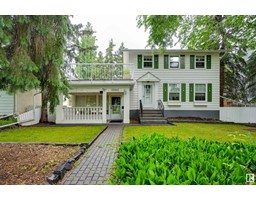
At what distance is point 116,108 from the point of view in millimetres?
15195

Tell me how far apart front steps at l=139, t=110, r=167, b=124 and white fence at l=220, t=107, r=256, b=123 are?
5.53 m

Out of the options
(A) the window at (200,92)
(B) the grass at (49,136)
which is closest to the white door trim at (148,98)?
(A) the window at (200,92)

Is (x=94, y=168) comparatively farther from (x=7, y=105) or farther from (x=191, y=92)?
(x=191, y=92)

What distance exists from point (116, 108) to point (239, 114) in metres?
9.26

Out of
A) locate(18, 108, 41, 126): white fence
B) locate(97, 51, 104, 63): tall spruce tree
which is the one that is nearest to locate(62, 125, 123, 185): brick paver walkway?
locate(18, 108, 41, 126): white fence

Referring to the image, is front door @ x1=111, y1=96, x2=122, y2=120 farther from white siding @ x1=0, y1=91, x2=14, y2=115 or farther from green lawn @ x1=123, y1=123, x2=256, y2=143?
white siding @ x1=0, y1=91, x2=14, y2=115

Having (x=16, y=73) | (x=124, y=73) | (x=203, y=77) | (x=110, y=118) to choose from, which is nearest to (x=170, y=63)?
(x=203, y=77)

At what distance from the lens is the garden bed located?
3.56 metres

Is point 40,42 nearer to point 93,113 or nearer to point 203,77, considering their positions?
point 93,113

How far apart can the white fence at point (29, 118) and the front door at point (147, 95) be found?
7964 millimetres

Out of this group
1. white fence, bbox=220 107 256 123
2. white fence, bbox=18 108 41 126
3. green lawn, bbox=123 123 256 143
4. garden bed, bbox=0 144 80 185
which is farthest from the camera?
white fence, bbox=220 107 256 123

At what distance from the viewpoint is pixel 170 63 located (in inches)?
620

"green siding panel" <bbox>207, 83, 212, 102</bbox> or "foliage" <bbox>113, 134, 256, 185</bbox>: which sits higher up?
"green siding panel" <bbox>207, 83, 212, 102</bbox>
